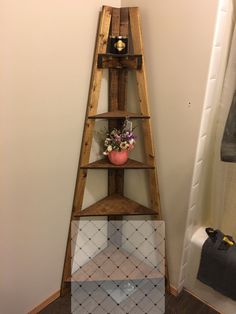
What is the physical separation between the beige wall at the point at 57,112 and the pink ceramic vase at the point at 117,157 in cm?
21

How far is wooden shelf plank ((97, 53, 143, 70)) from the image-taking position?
1.37m

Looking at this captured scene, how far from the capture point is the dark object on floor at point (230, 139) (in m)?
1.18

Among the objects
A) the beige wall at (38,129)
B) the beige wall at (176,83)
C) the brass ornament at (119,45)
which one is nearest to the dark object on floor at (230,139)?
the beige wall at (176,83)

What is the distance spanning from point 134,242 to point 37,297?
2.34ft

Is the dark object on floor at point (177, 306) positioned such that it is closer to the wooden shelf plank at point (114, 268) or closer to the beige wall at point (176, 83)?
the wooden shelf plank at point (114, 268)

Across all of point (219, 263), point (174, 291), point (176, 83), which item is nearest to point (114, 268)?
point (174, 291)

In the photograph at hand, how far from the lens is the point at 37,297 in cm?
155

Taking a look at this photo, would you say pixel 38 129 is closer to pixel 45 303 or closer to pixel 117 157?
pixel 117 157

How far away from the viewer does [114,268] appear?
1791 mm

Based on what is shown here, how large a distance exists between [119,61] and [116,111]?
0.28m

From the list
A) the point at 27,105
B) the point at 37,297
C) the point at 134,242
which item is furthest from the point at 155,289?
the point at 27,105

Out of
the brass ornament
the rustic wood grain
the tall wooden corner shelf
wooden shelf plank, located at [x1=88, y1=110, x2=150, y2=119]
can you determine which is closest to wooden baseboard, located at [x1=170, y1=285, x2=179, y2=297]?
the tall wooden corner shelf

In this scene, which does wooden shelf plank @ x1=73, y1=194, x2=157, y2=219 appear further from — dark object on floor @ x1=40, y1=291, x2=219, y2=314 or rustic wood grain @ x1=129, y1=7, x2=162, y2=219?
dark object on floor @ x1=40, y1=291, x2=219, y2=314

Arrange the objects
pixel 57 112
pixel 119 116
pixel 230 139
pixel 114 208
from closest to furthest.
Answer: pixel 230 139 < pixel 57 112 < pixel 119 116 < pixel 114 208
